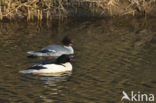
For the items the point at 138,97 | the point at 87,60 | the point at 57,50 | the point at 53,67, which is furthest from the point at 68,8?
the point at 138,97

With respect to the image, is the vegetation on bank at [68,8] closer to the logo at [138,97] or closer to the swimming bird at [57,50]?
the swimming bird at [57,50]

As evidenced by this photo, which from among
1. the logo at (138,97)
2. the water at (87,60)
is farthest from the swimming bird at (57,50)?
the logo at (138,97)

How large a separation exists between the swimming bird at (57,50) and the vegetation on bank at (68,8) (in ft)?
18.4

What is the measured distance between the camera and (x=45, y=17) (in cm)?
2586

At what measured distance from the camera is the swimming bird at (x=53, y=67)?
51.2ft

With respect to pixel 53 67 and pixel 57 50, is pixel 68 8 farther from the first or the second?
pixel 53 67

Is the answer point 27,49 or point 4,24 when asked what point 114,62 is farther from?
point 4,24

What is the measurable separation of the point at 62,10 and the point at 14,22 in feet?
10.2

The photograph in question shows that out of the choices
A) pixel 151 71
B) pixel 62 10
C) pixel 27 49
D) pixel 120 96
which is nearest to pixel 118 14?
pixel 62 10

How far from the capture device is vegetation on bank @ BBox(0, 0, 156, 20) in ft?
82.1

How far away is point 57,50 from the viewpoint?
61.9 ft

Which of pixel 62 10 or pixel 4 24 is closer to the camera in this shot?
pixel 4 24

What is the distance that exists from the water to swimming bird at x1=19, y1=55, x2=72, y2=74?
30 centimetres

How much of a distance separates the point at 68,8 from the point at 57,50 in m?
8.12
